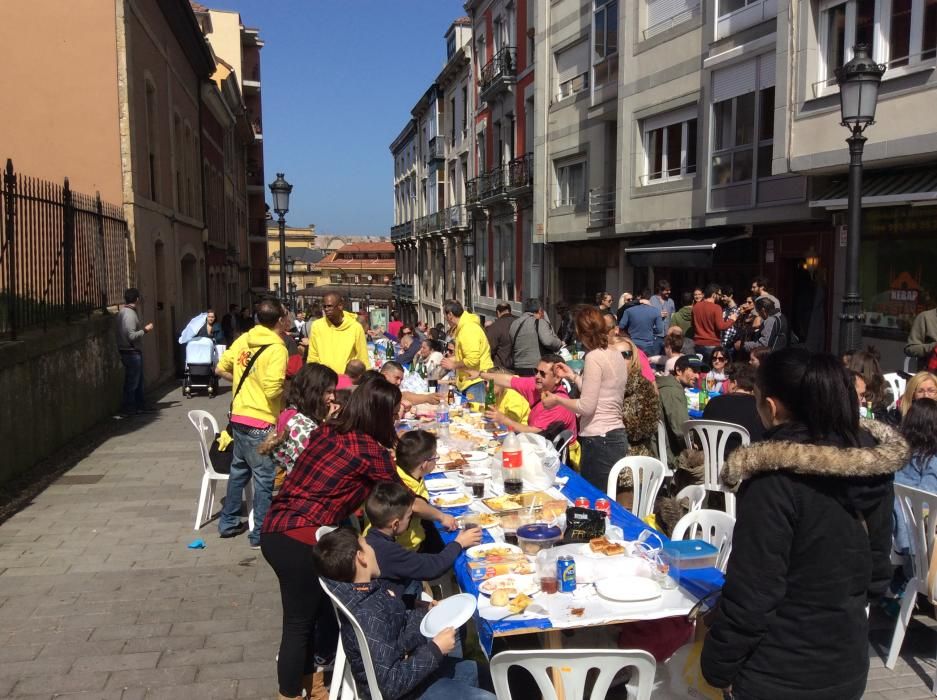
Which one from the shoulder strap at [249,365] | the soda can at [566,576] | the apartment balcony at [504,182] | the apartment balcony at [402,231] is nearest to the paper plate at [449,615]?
the soda can at [566,576]

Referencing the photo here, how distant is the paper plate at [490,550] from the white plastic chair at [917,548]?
226 centimetres

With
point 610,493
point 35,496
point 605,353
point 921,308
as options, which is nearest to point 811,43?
point 921,308

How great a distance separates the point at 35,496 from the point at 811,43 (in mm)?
12065

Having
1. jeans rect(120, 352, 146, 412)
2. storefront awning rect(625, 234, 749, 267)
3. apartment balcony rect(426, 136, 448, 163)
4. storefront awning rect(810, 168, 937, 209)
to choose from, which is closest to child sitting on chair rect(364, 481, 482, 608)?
storefront awning rect(810, 168, 937, 209)

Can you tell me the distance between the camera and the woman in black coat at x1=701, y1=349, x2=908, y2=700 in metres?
2.22

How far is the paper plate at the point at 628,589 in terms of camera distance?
3213mm

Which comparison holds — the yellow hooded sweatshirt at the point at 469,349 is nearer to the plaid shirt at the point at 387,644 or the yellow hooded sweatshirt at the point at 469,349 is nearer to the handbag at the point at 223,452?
the handbag at the point at 223,452

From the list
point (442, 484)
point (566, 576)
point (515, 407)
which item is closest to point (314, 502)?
point (566, 576)

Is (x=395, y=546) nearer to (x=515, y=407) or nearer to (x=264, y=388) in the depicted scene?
(x=264, y=388)

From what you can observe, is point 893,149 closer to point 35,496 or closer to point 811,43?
point 811,43

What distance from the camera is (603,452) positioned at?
5.60m

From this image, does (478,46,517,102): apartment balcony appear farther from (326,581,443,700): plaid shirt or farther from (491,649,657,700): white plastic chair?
(491,649,657,700): white plastic chair

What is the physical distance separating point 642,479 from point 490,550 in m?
2.05

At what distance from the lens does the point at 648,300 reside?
1380cm
